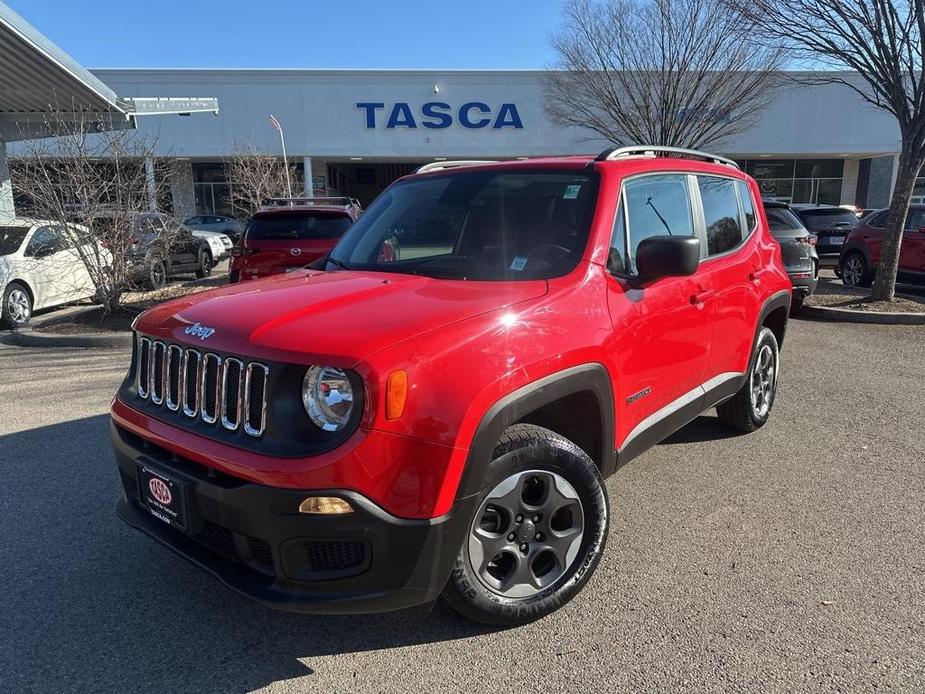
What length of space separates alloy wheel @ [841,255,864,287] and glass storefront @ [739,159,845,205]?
21.7 meters

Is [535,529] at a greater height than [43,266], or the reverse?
[43,266]

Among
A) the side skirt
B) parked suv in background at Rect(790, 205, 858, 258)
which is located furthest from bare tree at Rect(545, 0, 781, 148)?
the side skirt

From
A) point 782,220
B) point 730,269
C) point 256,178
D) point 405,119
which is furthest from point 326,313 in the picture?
point 405,119

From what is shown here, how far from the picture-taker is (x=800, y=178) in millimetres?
33375

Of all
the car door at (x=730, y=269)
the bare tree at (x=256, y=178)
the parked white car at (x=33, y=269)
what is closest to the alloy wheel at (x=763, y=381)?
the car door at (x=730, y=269)

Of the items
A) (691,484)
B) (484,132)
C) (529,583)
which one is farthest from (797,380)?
(484,132)

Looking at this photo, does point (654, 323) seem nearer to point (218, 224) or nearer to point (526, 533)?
→ point (526, 533)

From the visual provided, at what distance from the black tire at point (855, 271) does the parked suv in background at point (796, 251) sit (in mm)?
3361

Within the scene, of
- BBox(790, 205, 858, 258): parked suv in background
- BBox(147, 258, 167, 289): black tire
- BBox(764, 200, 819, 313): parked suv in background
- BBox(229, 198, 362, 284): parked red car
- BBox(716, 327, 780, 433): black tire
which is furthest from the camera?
BBox(790, 205, 858, 258): parked suv in background

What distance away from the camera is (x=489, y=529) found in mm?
2629

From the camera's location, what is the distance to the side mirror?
2.94m

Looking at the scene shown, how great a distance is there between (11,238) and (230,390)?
9883 millimetres

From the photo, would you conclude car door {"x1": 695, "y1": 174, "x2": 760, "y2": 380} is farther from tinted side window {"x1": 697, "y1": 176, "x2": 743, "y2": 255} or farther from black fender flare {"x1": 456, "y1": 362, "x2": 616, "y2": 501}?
black fender flare {"x1": 456, "y1": 362, "x2": 616, "y2": 501}

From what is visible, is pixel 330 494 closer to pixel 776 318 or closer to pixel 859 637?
pixel 859 637
